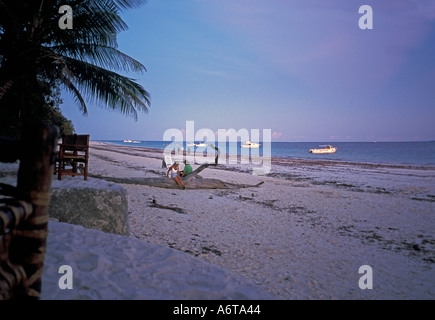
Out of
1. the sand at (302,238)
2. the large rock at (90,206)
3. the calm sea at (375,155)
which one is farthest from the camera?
the calm sea at (375,155)

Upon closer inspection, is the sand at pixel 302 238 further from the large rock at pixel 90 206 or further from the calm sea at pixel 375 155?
the calm sea at pixel 375 155

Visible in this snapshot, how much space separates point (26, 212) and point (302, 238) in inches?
183

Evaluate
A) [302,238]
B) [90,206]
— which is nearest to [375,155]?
[302,238]

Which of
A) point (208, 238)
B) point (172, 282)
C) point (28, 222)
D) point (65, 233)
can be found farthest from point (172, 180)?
point (28, 222)

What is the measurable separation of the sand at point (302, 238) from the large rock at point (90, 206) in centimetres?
55

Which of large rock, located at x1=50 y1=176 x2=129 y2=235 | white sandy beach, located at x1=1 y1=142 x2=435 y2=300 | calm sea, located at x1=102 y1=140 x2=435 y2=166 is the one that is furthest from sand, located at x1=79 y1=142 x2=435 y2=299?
calm sea, located at x1=102 y1=140 x2=435 y2=166

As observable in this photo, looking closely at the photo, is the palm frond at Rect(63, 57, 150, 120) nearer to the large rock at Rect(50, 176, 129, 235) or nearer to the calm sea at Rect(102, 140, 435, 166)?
the large rock at Rect(50, 176, 129, 235)

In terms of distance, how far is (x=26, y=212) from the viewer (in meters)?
1.23

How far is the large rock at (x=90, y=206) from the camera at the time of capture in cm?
388

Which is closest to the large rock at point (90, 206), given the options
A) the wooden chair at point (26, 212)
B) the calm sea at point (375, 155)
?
the wooden chair at point (26, 212)

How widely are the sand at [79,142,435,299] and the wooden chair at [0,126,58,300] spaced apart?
7.89ft
